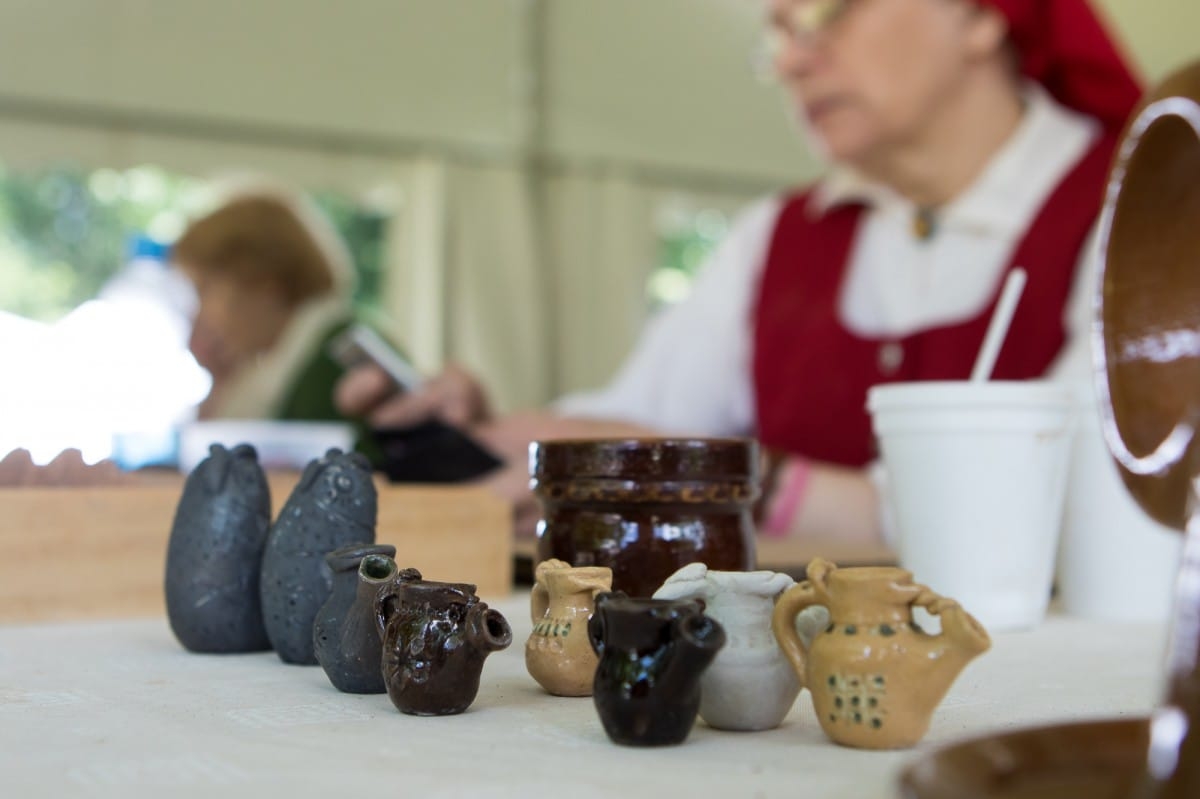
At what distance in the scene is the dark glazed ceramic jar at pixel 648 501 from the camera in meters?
0.65

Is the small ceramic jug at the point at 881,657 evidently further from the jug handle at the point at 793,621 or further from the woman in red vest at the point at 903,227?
the woman in red vest at the point at 903,227

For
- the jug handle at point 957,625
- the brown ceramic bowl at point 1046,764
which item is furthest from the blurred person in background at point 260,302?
the brown ceramic bowl at point 1046,764

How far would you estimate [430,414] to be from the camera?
1680 mm

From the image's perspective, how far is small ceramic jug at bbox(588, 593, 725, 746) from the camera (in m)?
0.43

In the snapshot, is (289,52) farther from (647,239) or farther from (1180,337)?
(1180,337)

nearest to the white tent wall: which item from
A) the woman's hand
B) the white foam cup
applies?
the woman's hand

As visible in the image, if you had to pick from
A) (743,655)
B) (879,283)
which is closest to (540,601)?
(743,655)

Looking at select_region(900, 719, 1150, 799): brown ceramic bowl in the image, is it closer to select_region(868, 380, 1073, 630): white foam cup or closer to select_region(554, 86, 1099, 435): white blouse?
select_region(868, 380, 1073, 630): white foam cup

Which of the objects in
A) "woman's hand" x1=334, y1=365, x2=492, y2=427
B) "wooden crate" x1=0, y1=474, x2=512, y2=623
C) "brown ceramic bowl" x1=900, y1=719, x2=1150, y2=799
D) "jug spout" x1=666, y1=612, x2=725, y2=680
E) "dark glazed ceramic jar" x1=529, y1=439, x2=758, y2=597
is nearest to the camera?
"brown ceramic bowl" x1=900, y1=719, x2=1150, y2=799

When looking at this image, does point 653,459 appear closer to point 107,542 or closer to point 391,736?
point 391,736

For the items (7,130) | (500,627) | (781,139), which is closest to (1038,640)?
(500,627)

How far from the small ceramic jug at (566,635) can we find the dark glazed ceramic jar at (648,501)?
0.09 meters

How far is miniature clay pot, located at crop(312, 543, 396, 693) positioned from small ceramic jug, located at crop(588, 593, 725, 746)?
141 millimetres

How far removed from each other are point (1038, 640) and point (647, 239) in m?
3.80
